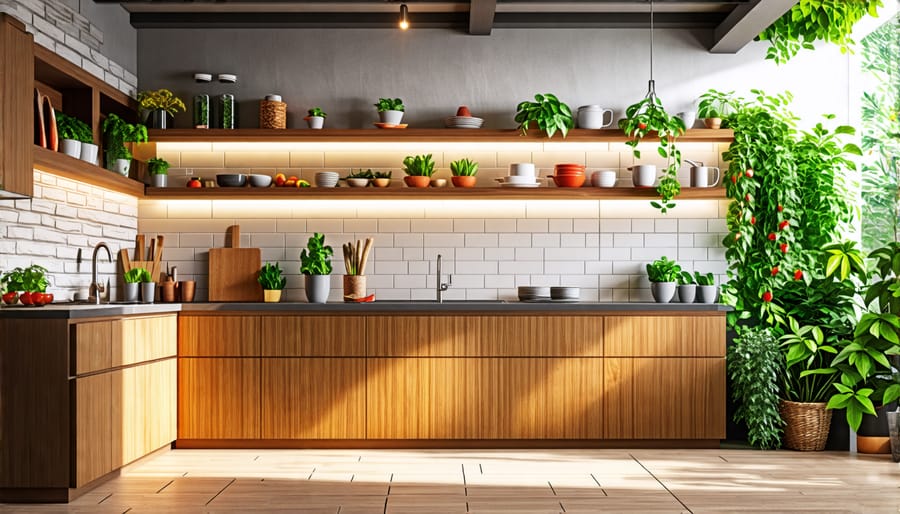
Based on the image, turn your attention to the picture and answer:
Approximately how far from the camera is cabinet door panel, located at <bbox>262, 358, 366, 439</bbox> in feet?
16.9

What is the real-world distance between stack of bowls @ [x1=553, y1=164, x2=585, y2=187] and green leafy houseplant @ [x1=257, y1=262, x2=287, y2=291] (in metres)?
1.94

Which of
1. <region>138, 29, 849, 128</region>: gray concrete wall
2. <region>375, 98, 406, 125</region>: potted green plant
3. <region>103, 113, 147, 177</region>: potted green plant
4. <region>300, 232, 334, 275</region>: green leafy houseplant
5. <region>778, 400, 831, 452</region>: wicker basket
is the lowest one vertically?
<region>778, 400, 831, 452</region>: wicker basket

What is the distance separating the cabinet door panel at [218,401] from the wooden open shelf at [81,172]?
117 centimetres

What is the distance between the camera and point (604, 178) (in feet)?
18.3

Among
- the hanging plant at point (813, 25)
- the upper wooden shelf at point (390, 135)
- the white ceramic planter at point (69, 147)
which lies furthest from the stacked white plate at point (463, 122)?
the white ceramic planter at point (69, 147)

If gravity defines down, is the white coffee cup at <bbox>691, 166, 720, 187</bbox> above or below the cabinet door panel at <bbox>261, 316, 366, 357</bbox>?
above

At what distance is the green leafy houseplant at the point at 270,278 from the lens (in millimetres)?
5613

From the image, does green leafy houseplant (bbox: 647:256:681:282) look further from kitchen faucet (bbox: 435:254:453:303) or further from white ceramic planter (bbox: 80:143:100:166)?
white ceramic planter (bbox: 80:143:100:166)

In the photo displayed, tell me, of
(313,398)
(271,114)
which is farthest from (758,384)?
(271,114)

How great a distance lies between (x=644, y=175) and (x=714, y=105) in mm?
789

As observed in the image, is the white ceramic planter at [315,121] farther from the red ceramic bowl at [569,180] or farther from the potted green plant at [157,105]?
the red ceramic bowl at [569,180]

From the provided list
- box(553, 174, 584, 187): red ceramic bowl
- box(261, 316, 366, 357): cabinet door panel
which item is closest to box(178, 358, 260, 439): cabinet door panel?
box(261, 316, 366, 357): cabinet door panel

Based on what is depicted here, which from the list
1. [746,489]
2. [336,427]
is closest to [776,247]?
[746,489]

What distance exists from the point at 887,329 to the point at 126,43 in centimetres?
508
